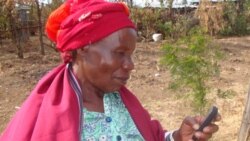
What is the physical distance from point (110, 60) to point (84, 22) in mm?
148

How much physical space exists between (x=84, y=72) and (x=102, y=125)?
7.3 inches

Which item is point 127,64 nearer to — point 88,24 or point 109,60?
point 109,60

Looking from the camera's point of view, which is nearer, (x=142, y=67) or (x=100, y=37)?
(x=100, y=37)

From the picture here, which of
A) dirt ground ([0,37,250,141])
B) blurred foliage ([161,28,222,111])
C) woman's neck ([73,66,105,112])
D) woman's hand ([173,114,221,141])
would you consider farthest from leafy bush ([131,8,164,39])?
woman's neck ([73,66,105,112])

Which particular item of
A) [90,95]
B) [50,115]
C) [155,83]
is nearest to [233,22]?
[155,83]

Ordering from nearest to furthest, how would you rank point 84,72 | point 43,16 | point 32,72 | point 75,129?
point 75,129, point 84,72, point 32,72, point 43,16

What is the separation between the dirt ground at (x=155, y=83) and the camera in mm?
5496

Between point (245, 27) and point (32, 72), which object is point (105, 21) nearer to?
point (32, 72)

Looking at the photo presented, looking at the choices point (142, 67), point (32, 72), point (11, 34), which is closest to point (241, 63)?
point (142, 67)

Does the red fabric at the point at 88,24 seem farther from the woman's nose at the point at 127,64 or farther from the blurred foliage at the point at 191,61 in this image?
the blurred foliage at the point at 191,61

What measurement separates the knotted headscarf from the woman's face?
0.03m

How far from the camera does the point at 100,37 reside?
147 cm

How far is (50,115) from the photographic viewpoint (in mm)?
1409

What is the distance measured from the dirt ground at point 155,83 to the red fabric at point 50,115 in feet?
11.8
